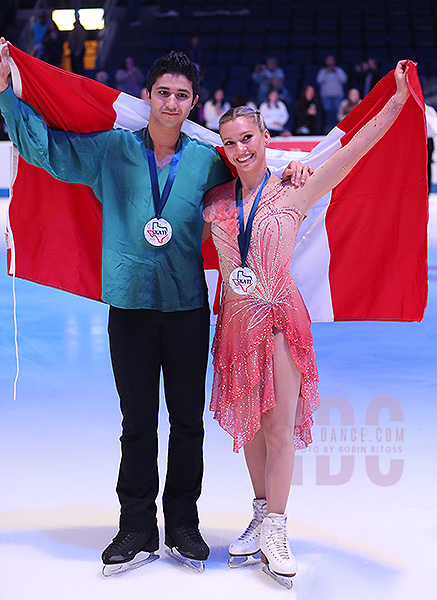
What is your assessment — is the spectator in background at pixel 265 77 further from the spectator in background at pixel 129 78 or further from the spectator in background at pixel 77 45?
the spectator in background at pixel 77 45

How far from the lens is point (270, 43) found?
47.4ft

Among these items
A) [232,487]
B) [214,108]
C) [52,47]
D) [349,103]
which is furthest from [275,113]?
[232,487]

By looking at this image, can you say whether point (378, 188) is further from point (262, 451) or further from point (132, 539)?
point (132, 539)

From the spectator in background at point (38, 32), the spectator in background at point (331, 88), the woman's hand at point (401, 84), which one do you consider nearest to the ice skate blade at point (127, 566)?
the woman's hand at point (401, 84)

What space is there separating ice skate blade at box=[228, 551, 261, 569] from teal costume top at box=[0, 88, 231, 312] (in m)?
0.79

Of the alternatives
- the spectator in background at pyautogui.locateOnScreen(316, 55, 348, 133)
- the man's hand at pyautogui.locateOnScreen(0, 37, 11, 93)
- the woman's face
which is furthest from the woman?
the spectator in background at pyautogui.locateOnScreen(316, 55, 348, 133)

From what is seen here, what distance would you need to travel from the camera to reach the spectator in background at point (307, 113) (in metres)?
11.4

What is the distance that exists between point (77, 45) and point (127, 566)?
12.9m

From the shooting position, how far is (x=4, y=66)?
249 cm

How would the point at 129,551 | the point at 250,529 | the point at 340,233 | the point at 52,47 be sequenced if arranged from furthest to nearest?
the point at 52,47, the point at 340,233, the point at 250,529, the point at 129,551

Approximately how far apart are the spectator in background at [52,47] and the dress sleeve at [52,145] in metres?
11.2

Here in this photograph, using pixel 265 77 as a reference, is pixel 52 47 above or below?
above

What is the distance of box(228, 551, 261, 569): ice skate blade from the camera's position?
247 centimetres

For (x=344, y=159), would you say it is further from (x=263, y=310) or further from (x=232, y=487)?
(x=232, y=487)
